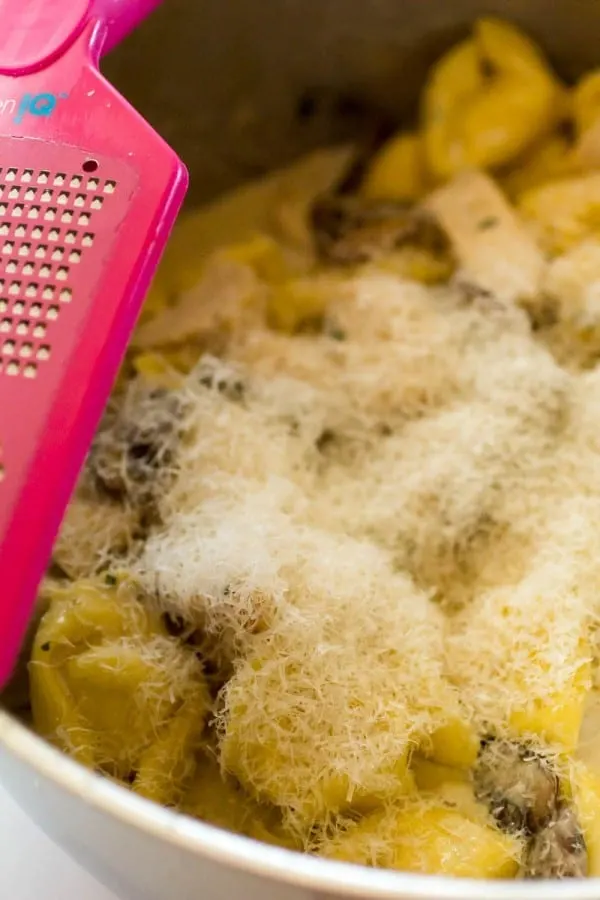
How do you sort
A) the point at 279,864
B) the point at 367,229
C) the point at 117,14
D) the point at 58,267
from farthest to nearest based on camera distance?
the point at 367,229, the point at 117,14, the point at 58,267, the point at 279,864

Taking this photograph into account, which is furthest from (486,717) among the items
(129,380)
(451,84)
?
(451,84)

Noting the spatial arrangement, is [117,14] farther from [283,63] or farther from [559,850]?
[559,850]

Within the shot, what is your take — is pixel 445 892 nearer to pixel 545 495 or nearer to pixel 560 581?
pixel 560 581

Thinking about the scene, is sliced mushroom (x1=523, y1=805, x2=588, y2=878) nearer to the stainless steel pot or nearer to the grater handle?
the grater handle

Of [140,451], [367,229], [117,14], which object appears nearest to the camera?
[117,14]

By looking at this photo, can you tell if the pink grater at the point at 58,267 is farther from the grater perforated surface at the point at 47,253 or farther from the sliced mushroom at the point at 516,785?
the sliced mushroom at the point at 516,785

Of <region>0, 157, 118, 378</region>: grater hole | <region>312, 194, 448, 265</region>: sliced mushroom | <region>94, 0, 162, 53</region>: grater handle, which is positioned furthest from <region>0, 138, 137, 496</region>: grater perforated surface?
<region>312, 194, 448, 265</region>: sliced mushroom

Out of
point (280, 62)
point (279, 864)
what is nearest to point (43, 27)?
point (280, 62)
